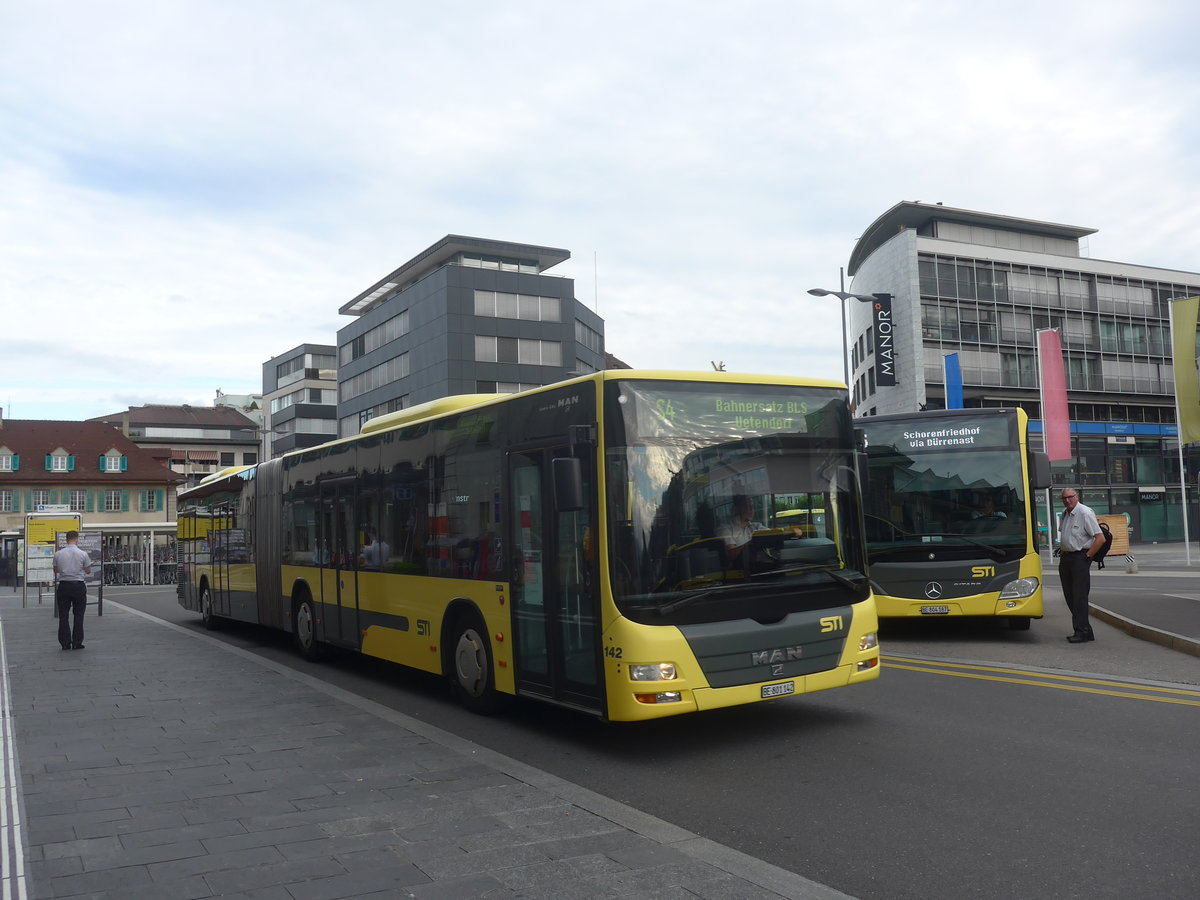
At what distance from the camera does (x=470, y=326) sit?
62562 mm

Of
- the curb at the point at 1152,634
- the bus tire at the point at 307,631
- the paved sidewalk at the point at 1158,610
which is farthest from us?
the bus tire at the point at 307,631

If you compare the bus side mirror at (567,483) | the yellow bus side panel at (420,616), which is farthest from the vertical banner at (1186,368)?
the bus side mirror at (567,483)

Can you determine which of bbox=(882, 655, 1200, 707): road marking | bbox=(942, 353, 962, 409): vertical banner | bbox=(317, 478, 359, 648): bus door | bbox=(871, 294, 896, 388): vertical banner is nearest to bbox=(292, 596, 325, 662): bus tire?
bbox=(317, 478, 359, 648): bus door

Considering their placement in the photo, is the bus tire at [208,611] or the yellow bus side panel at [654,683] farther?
the bus tire at [208,611]

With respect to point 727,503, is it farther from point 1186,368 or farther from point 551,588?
point 1186,368

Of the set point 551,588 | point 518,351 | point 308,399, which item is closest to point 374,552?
point 551,588

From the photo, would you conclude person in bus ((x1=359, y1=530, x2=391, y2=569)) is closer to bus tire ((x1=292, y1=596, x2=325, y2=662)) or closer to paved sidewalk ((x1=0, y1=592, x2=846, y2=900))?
paved sidewalk ((x1=0, y1=592, x2=846, y2=900))

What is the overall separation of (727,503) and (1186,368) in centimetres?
2309

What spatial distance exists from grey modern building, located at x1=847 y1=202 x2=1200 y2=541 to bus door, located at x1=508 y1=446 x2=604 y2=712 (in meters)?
47.7

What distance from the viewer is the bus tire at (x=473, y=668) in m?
8.90

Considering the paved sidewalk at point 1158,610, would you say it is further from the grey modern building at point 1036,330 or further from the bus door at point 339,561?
the grey modern building at point 1036,330

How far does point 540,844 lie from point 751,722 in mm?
3580

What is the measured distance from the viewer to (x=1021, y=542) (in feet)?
42.5

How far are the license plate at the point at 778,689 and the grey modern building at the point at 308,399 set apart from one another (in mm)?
86735
